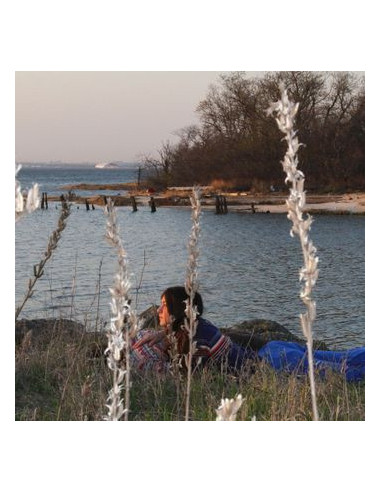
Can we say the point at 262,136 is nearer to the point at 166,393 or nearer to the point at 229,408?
the point at 166,393

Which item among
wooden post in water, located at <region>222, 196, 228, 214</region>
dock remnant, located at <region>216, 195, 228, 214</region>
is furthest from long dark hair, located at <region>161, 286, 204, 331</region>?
wooden post in water, located at <region>222, 196, 228, 214</region>

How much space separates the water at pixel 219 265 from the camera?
10.0 metres

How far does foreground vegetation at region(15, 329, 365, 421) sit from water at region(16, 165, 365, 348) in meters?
3.31

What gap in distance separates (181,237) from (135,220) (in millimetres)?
890

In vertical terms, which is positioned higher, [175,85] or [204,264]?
[175,85]

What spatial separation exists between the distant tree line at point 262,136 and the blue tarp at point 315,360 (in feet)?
10.5

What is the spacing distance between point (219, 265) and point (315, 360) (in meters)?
9.24

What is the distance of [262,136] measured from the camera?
32.3ft

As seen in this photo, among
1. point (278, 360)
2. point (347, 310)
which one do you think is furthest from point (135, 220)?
point (278, 360)

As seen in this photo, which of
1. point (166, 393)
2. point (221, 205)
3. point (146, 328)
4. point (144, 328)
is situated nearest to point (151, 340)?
point (166, 393)

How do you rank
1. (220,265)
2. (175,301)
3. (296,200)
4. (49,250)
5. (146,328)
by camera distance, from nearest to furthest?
(296,200) < (49,250) < (175,301) < (146,328) < (220,265)
